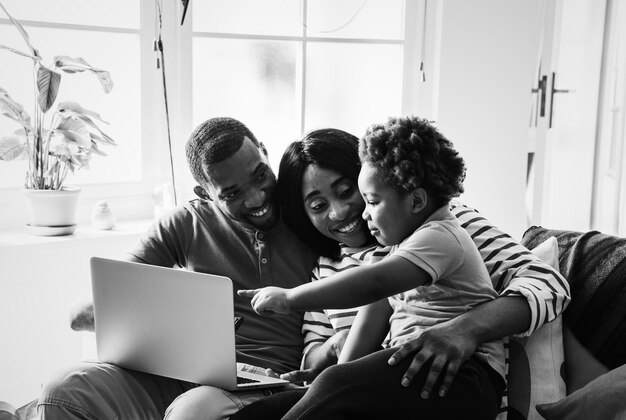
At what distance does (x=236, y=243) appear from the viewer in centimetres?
190

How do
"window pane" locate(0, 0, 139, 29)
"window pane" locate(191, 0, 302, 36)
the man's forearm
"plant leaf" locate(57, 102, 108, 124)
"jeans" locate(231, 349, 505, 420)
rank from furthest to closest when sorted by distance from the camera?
"window pane" locate(191, 0, 302, 36)
"window pane" locate(0, 0, 139, 29)
"plant leaf" locate(57, 102, 108, 124)
the man's forearm
"jeans" locate(231, 349, 505, 420)

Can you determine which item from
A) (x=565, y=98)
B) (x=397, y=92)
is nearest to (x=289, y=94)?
(x=397, y=92)

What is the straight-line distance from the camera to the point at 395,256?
1.37 m

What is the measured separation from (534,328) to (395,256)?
13.6 inches

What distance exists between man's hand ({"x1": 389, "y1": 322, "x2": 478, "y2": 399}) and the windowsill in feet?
4.70

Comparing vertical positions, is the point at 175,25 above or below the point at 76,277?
above

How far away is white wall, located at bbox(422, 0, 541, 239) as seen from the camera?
10.3 feet

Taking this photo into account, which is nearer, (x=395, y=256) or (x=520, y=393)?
(x=395, y=256)

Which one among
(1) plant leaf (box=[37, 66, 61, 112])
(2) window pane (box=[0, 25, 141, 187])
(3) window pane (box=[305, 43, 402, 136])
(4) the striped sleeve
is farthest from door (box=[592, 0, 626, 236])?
(1) plant leaf (box=[37, 66, 61, 112])

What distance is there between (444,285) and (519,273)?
233 mm

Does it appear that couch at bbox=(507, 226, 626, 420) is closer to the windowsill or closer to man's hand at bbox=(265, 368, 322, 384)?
man's hand at bbox=(265, 368, 322, 384)

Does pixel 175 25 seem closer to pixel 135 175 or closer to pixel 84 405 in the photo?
pixel 135 175

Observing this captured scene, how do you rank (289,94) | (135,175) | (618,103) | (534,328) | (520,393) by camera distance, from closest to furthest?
(534,328) < (520,393) < (135,175) < (289,94) < (618,103)

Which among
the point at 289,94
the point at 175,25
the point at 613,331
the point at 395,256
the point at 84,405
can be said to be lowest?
the point at 84,405
